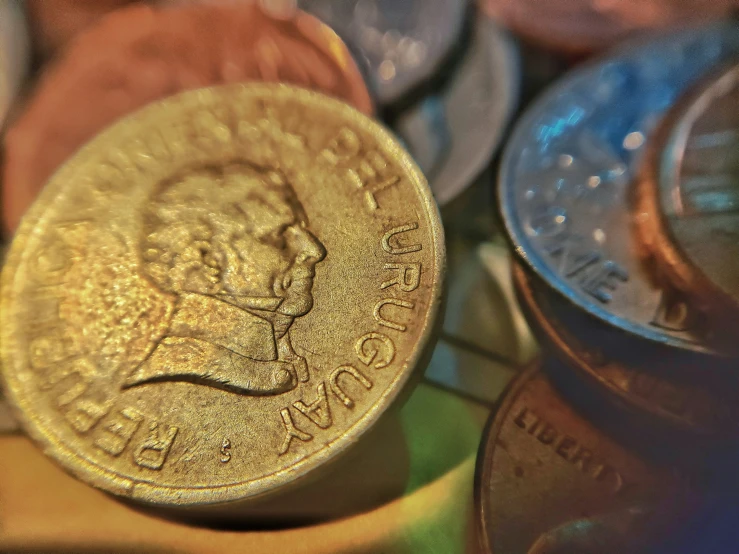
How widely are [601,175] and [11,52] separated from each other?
4.57ft

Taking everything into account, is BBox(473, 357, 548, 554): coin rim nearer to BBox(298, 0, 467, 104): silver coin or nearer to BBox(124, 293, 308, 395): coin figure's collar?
BBox(124, 293, 308, 395): coin figure's collar

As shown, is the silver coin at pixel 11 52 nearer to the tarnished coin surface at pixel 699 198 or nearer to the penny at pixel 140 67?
the penny at pixel 140 67

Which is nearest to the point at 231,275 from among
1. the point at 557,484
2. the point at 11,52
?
the point at 557,484

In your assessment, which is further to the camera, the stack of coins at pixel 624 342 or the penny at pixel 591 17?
the penny at pixel 591 17

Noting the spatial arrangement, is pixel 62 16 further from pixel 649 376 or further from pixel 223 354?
pixel 649 376

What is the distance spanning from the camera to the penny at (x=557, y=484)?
2.90 feet

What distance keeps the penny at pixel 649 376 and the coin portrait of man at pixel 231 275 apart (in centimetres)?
46

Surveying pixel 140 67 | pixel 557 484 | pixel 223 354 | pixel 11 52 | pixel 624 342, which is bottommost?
pixel 557 484

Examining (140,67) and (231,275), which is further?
(140,67)

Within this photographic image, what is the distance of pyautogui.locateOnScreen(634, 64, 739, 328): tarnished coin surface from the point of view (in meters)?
0.88

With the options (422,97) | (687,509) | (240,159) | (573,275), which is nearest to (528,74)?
(422,97)

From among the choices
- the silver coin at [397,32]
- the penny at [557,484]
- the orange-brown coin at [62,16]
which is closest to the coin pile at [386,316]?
the penny at [557,484]

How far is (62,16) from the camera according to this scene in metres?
1.45

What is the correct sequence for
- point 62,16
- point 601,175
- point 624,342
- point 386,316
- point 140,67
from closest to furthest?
point 386,316, point 624,342, point 601,175, point 140,67, point 62,16
